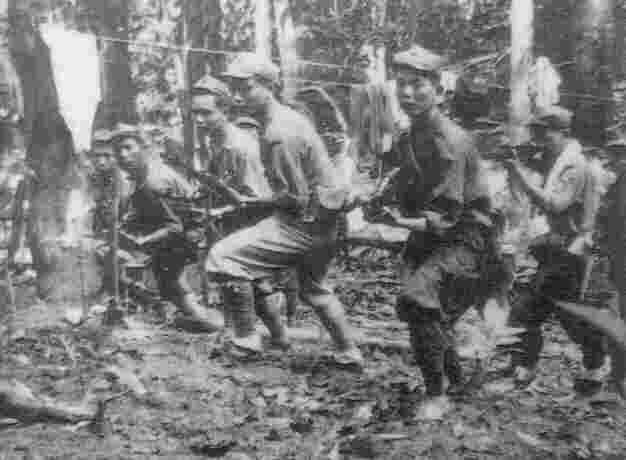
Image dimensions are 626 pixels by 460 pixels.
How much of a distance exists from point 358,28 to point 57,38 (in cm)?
182

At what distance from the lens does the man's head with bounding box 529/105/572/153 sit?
3.19 meters

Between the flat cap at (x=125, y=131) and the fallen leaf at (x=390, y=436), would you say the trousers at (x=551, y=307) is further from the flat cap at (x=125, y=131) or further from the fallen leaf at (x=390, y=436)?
the flat cap at (x=125, y=131)

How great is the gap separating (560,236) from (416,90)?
1106 millimetres

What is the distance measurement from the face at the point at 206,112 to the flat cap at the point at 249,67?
1.50 ft

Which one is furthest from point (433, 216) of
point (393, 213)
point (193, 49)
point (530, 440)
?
point (193, 49)

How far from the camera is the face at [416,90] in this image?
2.89 meters

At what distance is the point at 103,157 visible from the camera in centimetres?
371

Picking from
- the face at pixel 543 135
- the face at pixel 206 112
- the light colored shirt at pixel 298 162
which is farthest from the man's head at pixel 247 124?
the face at pixel 543 135

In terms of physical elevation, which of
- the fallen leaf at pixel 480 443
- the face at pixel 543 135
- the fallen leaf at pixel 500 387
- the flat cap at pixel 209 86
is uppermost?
the flat cap at pixel 209 86

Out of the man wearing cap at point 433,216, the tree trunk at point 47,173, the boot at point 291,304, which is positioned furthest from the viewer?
the boot at point 291,304

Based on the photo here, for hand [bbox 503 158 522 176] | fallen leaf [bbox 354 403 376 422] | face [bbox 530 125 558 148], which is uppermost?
face [bbox 530 125 558 148]

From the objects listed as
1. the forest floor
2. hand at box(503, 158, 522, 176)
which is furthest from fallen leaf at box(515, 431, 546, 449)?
hand at box(503, 158, 522, 176)

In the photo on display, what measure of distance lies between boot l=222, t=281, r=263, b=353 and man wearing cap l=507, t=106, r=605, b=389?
1.53 meters

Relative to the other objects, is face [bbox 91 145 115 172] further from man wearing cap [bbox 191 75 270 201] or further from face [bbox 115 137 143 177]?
man wearing cap [bbox 191 75 270 201]
